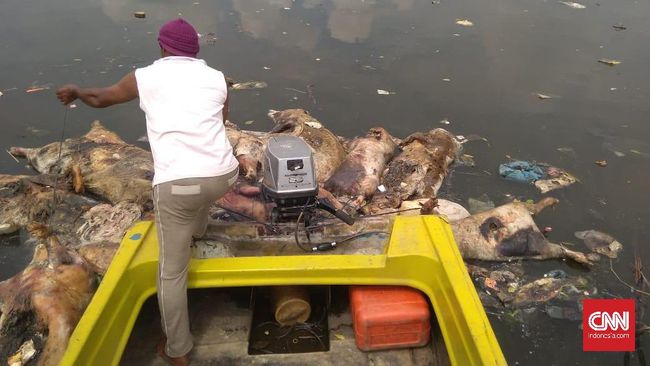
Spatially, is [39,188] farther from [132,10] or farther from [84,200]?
[132,10]

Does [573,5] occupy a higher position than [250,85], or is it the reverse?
[573,5]

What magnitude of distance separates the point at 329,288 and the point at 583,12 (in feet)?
36.3

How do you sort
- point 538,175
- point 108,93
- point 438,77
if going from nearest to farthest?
point 108,93 < point 538,175 < point 438,77

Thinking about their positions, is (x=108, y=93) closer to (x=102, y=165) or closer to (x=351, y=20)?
(x=102, y=165)

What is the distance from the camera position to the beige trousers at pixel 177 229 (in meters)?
2.55

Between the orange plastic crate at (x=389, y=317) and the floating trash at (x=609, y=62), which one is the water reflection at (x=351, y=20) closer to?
the floating trash at (x=609, y=62)

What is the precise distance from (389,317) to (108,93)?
2.08 m

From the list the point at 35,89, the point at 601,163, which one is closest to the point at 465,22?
the point at 601,163

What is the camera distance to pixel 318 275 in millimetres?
2855

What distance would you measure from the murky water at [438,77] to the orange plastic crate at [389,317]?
3.86ft

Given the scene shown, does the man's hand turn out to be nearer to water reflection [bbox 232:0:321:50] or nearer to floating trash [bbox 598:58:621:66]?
A: water reflection [bbox 232:0:321:50]

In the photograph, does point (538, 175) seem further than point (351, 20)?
No

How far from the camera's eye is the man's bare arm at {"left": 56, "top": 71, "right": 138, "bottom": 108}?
265cm

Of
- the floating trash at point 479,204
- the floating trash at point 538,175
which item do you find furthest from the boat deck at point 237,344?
the floating trash at point 538,175
